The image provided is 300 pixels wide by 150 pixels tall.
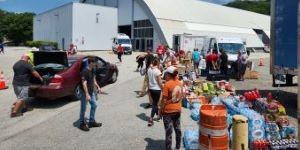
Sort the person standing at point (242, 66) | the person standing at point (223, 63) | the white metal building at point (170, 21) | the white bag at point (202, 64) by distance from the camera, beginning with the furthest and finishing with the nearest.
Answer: the white metal building at point (170, 21) < the white bag at point (202, 64) < the person standing at point (223, 63) < the person standing at point (242, 66)

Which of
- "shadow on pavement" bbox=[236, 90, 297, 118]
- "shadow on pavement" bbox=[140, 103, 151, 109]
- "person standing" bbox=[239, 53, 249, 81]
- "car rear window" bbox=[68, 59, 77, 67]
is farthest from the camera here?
"person standing" bbox=[239, 53, 249, 81]

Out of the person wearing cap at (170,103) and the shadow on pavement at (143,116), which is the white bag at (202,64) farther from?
the person wearing cap at (170,103)

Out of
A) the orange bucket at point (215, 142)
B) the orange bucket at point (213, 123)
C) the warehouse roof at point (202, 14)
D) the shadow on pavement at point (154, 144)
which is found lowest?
the shadow on pavement at point (154, 144)

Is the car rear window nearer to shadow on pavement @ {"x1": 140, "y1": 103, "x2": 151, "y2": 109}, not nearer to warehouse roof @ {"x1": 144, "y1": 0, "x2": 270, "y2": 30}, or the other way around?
shadow on pavement @ {"x1": 140, "y1": 103, "x2": 151, "y2": 109}

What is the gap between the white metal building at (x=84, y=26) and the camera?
5947 cm

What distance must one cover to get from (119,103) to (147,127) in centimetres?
388

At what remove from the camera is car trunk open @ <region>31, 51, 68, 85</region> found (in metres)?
13.8

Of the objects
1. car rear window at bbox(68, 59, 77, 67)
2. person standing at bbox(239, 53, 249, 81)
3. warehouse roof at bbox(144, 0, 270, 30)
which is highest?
warehouse roof at bbox(144, 0, 270, 30)

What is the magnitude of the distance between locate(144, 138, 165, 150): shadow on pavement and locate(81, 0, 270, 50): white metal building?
43.0 meters

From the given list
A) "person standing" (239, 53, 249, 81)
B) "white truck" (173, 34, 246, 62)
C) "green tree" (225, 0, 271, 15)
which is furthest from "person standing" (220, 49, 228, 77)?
"green tree" (225, 0, 271, 15)

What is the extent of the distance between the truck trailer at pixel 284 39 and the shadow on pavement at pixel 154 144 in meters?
5.91

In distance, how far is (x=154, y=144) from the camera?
899 cm

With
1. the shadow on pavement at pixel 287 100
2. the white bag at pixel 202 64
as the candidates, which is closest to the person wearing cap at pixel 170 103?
the shadow on pavement at pixel 287 100

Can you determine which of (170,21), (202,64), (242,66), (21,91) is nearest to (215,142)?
(21,91)
